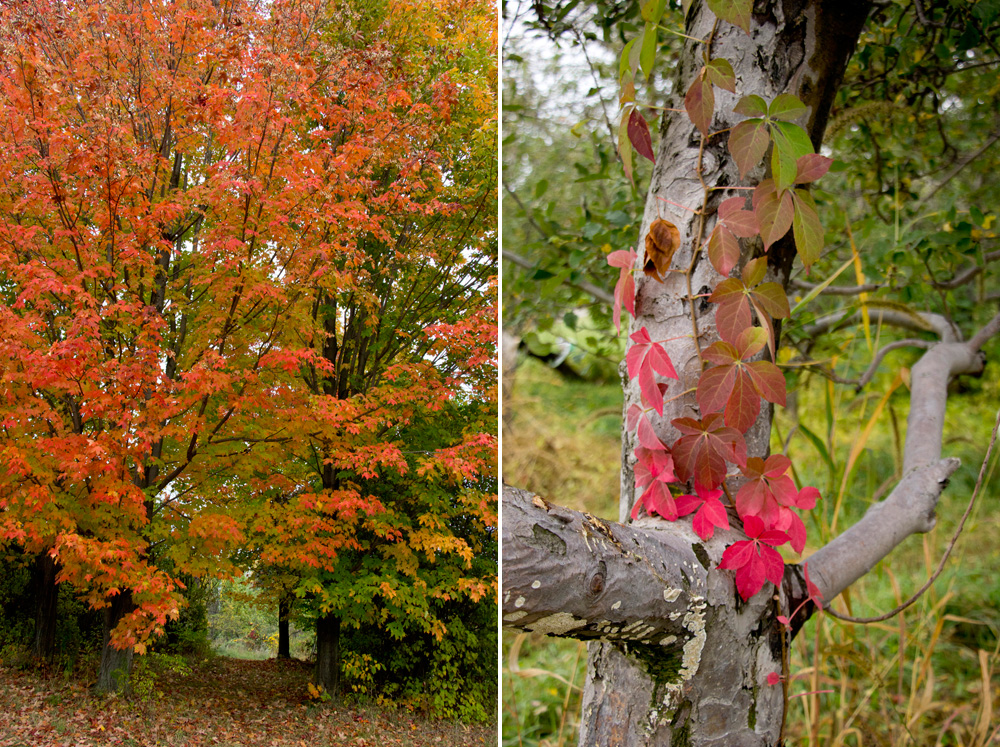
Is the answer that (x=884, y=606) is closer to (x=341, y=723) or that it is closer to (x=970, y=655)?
(x=970, y=655)

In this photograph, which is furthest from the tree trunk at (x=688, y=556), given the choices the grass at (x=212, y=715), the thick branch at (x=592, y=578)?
the grass at (x=212, y=715)

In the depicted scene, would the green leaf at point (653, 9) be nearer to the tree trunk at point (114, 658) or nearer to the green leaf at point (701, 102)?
the green leaf at point (701, 102)

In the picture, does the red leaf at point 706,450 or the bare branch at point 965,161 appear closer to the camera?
the red leaf at point 706,450

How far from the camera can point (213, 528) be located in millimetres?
1762

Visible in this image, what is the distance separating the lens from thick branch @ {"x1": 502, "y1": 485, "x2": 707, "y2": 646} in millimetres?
427

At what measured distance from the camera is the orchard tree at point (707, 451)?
0.48 m

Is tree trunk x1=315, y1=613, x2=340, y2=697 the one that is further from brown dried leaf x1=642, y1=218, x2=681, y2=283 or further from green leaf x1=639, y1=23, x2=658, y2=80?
green leaf x1=639, y1=23, x2=658, y2=80

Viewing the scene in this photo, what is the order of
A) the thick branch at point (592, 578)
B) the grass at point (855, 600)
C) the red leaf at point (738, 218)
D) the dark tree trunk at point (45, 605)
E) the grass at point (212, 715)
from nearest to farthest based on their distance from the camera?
the thick branch at point (592, 578) → the red leaf at point (738, 218) → the grass at point (855, 600) → the grass at point (212, 715) → the dark tree trunk at point (45, 605)

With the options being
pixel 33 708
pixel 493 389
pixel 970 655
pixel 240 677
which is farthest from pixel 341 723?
pixel 970 655

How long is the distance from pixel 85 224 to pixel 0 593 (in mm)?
1007

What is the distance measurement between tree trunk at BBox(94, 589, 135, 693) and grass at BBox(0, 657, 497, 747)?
31 millimetres

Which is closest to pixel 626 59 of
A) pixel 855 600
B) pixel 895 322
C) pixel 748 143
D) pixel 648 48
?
pixel 648 48

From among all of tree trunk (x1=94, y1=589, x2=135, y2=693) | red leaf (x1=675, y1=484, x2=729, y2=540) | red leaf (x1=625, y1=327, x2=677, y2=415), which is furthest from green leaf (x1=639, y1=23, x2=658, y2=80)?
tree trunk (x1=94, y1=589, x2=135, y2=693)

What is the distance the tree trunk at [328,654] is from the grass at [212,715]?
38 millimetres
